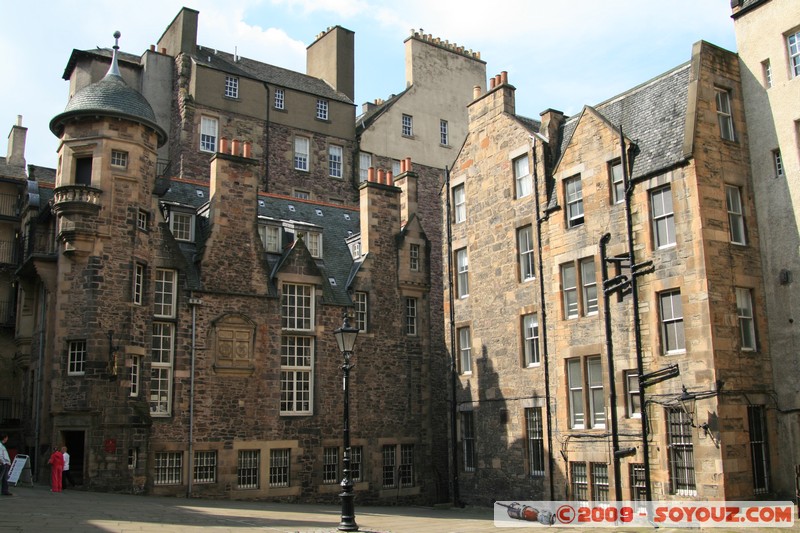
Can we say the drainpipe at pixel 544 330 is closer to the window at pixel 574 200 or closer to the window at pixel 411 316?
the window at pixel 574 200

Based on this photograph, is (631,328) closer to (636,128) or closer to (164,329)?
(636,128)

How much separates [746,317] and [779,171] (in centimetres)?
415

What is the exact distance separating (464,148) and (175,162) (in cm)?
1518

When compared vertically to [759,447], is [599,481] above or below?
below

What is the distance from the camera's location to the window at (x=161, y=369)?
2612 centimetres

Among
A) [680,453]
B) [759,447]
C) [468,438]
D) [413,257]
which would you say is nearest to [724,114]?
[759,447]

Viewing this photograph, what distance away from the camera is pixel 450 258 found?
29.8m

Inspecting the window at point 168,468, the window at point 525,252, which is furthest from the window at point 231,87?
the window at point 168,468

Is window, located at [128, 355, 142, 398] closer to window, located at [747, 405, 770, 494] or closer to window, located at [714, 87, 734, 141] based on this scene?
window, located at [747, 405, 770, 494]

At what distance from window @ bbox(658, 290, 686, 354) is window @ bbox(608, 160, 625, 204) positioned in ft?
11.0

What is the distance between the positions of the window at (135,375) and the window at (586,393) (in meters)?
14.0

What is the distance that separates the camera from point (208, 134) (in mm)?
37875

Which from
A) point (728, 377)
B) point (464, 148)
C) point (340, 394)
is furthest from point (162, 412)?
point (728, 377)

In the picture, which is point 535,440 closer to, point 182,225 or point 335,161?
point 182,225
